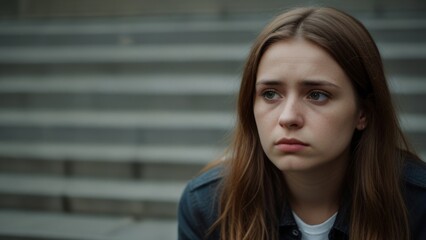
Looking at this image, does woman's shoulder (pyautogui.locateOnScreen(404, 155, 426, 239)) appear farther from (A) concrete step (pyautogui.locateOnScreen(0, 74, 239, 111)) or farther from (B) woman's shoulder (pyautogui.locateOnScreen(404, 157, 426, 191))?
(A) concrete step (pyautogui.locateOnScreen(0, 74, 239, 111))

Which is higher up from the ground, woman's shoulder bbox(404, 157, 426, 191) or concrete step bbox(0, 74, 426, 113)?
concrete step bbox(0, 74, 426, 113)

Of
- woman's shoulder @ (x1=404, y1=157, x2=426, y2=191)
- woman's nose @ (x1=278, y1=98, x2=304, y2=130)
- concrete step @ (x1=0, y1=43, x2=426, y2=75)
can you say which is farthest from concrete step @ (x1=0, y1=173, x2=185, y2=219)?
woman's nose @ (x1=278, y1=98, x2=304, y2=130)

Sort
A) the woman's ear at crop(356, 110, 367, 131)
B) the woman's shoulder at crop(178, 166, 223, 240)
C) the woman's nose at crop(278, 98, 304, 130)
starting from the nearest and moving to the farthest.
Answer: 1. the woman's nose at crop(278, 98, 304, 130)
2. the woman's ear at crop(356, 110, 367, 131)
3. the woman's shoulder at crop(178, 166, 223, 240)

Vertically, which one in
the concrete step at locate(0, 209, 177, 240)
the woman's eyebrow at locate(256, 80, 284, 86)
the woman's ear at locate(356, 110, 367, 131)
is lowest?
the concrete step at locate(0, 209, 177, 240)

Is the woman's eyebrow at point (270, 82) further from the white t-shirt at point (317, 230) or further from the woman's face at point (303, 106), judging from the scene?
the white t-shirt at point (317, 230)

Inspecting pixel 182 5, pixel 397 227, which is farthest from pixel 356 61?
pixel 182 5

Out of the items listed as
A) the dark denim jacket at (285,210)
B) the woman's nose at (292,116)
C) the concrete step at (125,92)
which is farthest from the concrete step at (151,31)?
the woman's nose at (292,116)

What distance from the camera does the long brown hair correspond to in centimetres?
201

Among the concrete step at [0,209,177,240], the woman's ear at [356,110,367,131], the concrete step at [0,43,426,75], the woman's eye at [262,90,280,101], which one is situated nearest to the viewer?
the woman's eye at [262,90,280,101]

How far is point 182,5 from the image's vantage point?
13.9ft

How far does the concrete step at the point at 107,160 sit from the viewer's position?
3826mm

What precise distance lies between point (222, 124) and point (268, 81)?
6.07ft

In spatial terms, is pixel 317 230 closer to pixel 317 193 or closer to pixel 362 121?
pixel 317 193

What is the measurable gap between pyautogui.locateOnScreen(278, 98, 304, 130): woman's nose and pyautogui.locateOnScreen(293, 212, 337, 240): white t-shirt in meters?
0.54
